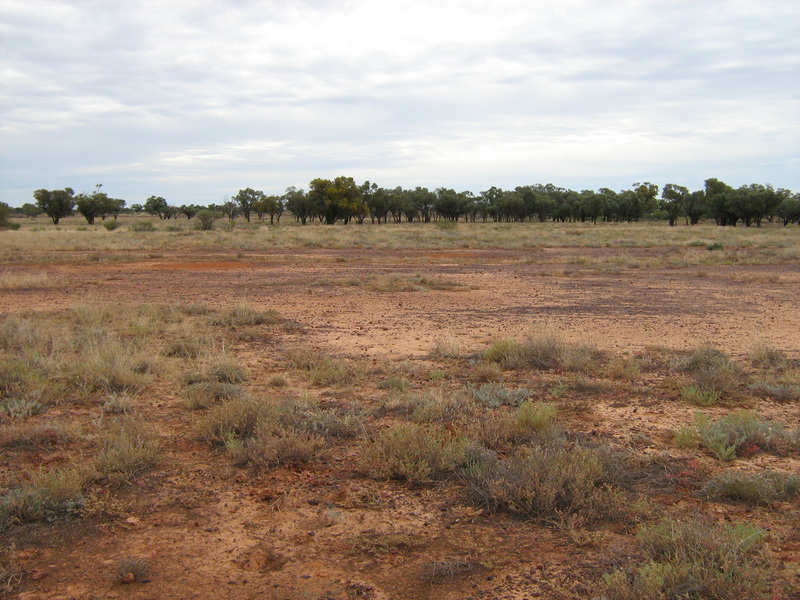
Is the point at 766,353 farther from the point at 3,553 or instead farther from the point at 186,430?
the point at 3,553

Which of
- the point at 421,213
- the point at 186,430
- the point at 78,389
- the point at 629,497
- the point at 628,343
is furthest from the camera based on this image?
the point at 421,213

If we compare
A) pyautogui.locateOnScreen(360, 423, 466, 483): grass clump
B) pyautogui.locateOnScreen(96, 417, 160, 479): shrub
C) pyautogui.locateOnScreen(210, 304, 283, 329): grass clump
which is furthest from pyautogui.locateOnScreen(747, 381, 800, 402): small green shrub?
pyautogui.locateOnScreen(210, 304, 283, 329): grass clump

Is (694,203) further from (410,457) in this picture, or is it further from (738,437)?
(410,457)

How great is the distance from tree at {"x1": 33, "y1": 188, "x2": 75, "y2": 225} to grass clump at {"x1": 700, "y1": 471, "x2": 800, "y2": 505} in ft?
257

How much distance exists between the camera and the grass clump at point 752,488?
4387 millimetres

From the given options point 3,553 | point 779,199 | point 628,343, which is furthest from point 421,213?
point 3,553

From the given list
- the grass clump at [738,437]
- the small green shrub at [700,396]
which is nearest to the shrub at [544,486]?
the grass clump at [738,437]

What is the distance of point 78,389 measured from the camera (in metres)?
7.02

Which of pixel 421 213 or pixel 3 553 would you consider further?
pixel 421 213

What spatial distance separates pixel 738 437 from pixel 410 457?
306cm

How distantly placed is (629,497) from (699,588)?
1346 millimetres

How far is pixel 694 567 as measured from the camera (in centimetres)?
323

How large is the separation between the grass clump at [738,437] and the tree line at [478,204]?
52019 millimetres

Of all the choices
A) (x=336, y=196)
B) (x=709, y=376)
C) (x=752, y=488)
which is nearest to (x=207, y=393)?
(x=752, y=488)
